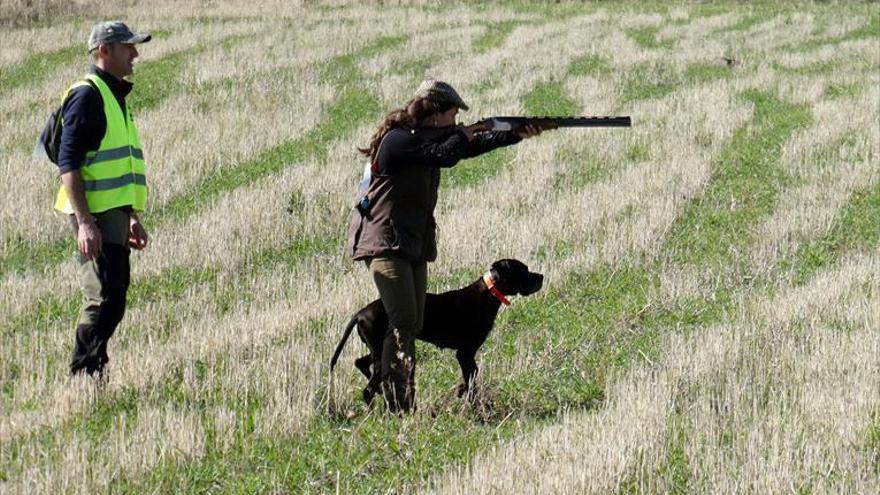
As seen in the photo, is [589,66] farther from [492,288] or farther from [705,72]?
[492,288]

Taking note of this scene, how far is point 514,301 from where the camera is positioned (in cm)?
1002

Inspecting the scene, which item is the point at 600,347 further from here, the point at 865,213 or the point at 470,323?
the point at 865,213

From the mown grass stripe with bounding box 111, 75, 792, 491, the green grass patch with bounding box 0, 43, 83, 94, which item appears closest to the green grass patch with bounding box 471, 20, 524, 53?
the green grass patch with bounding box 0, 43, 83, 94

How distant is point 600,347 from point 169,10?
23.9 metres

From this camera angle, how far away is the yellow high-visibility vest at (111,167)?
747 cm

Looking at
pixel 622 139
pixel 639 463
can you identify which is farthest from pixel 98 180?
pixel 622 139

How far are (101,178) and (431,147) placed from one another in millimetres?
1919

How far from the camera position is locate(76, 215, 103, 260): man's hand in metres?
7.21

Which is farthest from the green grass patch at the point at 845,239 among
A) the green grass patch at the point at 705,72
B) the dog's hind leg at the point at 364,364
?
the green grass patch at the point at 705,72

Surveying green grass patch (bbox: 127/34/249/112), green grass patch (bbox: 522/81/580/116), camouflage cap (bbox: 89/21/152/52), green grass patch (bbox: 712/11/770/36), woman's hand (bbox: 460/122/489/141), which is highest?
camouflage cap (bbox: 89/21/152/52)

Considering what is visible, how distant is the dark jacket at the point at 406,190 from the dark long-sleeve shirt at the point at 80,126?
1515 millimetres

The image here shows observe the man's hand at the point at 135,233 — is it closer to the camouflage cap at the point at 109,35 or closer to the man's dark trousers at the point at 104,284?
the man's dark trousers at the point at 104,284

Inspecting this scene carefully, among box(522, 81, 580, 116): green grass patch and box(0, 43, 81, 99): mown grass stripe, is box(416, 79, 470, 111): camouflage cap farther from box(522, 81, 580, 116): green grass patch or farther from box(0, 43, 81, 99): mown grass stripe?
box(0, 43, 81, 99): mown grass stripe

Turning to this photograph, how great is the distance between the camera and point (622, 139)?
1758cm
